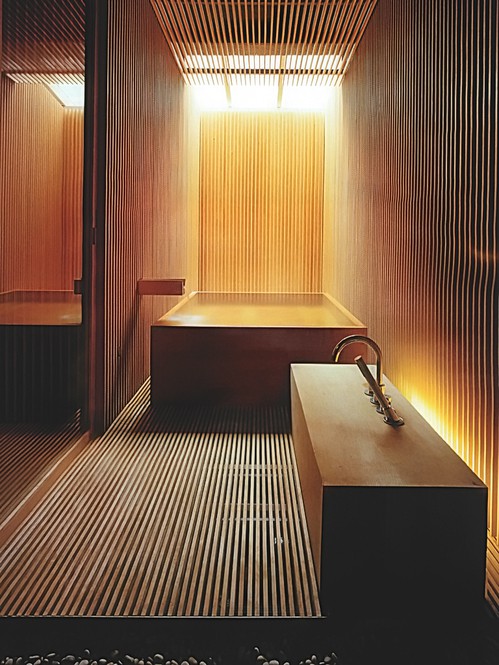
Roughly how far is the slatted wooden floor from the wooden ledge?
4.24 ft

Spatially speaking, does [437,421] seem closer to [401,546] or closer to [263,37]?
[401,546]

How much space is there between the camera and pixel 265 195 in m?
7.91

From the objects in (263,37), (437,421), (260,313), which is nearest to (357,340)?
(437,421)

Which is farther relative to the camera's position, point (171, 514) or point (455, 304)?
point (455, 304)

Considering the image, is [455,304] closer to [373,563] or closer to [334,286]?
[373,563]

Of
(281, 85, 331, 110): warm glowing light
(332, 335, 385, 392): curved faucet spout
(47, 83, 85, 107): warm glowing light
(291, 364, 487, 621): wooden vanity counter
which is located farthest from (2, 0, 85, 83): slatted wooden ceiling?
(281, 85, 331, 110): warm glowing light

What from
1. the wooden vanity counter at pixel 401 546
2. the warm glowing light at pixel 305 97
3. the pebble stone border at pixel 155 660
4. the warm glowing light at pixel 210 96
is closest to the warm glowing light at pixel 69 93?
the wooden vanity counter at pixel 401 546

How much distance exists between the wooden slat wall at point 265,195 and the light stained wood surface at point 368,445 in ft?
16.0

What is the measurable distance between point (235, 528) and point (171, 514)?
0.86ft

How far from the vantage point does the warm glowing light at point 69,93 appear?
2.69 m

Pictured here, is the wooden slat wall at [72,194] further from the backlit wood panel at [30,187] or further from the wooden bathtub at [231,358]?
the wooden bathtub at [231,358]

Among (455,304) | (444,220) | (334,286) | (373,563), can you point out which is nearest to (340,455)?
(373,563)

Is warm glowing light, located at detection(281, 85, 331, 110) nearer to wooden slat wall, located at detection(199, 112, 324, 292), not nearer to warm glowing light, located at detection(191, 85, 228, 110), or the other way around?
wooden slat wall, located at detection(199, 112, 324, 292)

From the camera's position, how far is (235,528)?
93.8 inches
